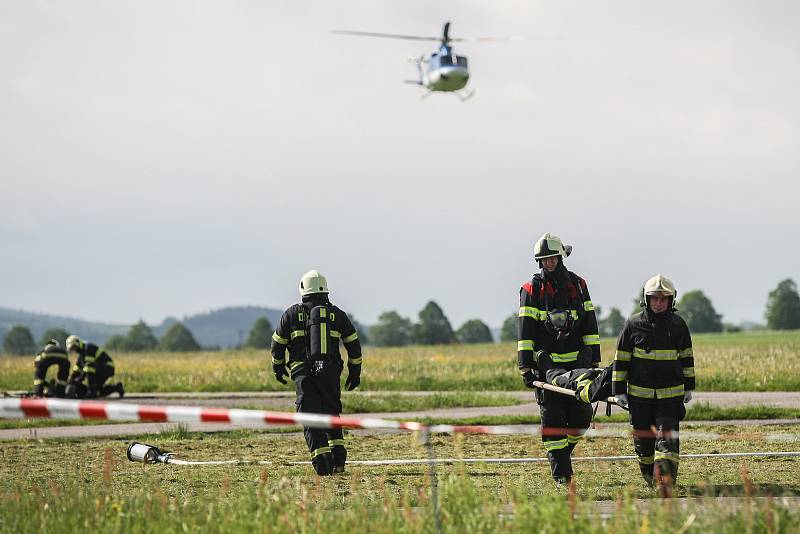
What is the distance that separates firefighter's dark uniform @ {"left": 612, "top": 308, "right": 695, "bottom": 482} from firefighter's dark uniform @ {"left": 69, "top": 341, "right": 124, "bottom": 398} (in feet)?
54.4

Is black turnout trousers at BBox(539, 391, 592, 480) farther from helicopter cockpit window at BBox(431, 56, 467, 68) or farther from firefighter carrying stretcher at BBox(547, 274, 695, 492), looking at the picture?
helicopter cockpit window at BBox(431, 56, 467, 68)

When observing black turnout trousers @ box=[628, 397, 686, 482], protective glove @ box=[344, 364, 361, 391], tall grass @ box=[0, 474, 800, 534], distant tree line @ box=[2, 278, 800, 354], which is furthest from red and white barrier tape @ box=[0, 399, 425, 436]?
distant tree line @ box=[2, 278, 800, 354]

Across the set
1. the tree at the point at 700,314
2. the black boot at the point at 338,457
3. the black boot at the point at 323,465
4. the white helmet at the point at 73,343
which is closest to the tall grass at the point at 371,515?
the black boot at the point at 323,465

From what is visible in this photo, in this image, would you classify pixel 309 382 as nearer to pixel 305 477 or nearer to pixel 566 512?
pixel 305 477

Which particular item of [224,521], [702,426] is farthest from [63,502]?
[702,426]

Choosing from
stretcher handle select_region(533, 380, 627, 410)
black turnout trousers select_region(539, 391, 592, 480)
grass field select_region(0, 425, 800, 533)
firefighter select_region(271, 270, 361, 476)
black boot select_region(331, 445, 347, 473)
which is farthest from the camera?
firefighter select_region(271, 270, 361, 476)

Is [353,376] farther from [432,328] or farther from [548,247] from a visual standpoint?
[432,328]

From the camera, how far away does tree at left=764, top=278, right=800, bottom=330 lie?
155 meters

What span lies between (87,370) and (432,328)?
158m

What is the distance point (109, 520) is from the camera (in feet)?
25.0

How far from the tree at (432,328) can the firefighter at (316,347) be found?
163568 mm

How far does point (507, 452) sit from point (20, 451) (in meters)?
6.34

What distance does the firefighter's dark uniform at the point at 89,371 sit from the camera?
80.1 ft

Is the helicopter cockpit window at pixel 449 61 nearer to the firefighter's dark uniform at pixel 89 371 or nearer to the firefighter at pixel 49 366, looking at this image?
the firefighter's dark uniform at pixel 89 371
